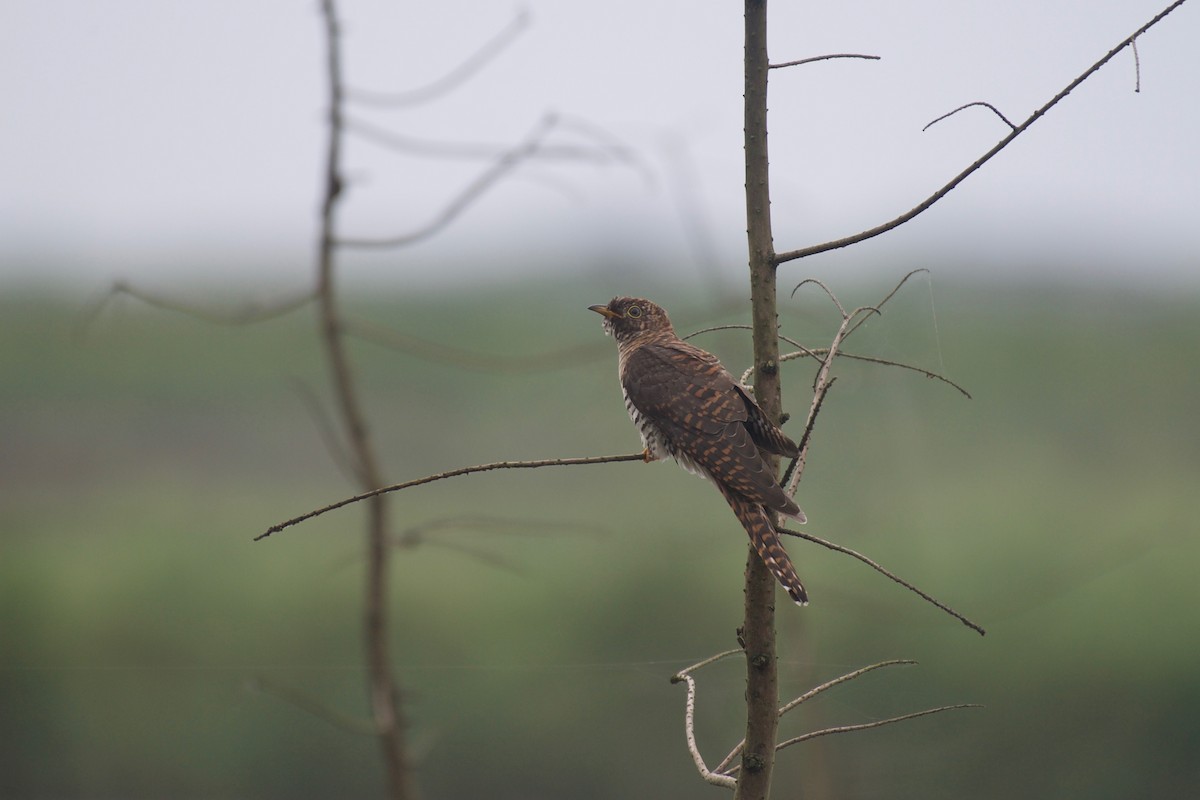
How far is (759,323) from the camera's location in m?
1.64

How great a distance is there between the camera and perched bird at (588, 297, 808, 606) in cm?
189

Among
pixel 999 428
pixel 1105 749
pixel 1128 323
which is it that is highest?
pixel 1128 323

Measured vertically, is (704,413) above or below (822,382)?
below

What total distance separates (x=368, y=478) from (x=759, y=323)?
1453 mm

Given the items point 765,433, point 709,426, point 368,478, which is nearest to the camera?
point 765,433

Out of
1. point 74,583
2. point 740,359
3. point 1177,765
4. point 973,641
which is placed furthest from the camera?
point 74,583

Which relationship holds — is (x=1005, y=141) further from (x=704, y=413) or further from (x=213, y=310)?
(x=213, y=310)

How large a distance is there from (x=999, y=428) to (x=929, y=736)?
59.8 inches

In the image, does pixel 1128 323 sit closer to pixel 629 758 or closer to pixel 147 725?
pixel 629 758

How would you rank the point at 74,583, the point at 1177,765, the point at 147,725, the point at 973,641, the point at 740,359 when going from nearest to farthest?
the point at 740,359, the point at 1177,765, the point at 973,641, the point at 147,725, the point at 74,583

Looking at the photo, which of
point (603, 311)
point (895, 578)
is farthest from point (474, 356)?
point (895, 578)

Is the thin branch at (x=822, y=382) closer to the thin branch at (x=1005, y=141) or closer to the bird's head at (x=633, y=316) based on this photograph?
the thin branch at (x=1005, y=141)

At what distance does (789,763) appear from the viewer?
4.34 m

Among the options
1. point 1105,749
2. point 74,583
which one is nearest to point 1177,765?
point 1105,749
